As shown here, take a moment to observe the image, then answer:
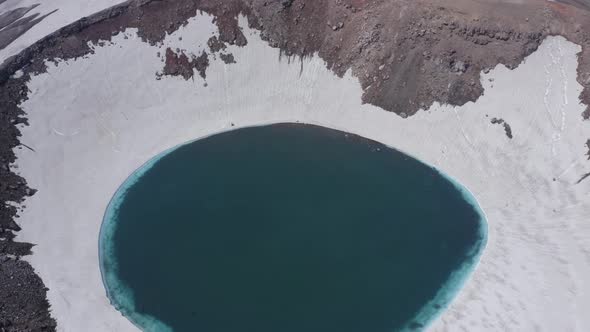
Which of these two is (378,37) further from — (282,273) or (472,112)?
(282,273)

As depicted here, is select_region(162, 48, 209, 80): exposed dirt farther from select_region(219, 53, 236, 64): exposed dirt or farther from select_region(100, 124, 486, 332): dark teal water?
select_region(100, 124, 486, 332): dark teal water

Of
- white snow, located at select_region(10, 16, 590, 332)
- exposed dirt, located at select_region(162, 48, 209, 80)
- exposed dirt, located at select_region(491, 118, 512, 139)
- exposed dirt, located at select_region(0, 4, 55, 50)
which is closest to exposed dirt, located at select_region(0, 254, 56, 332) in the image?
white snow, located at select_region(10, 16, 590, 332)

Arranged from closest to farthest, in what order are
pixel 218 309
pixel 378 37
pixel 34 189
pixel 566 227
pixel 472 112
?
pixel 218 309 → pixel 566 227 → pixel 34 189 → pixel 472 112 → pixel 378 37

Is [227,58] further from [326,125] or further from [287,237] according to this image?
[287,237]

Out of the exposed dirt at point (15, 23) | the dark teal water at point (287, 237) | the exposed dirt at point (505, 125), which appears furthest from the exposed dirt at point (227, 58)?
the exposed dirt at point (505, 125)

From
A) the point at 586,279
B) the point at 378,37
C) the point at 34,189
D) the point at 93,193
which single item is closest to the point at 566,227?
the point at 586,279

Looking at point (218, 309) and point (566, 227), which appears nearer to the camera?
point (218, 309)

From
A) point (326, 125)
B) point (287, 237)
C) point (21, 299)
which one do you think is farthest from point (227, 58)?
point (21, 299)

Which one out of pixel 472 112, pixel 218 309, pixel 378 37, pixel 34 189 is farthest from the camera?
pixel 378 37
